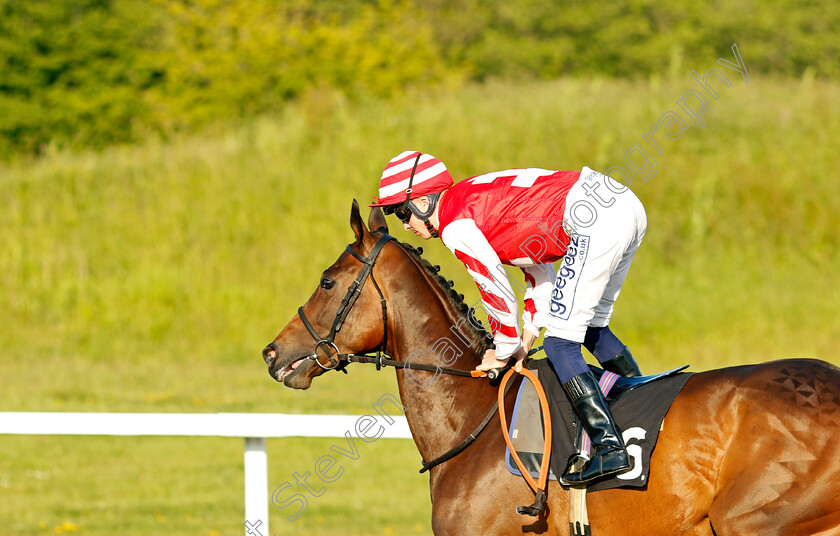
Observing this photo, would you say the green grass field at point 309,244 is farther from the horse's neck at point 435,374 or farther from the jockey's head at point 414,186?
the jockey's head at point 414,186

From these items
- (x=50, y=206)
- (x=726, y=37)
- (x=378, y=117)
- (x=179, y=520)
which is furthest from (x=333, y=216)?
(x=726, y=37)

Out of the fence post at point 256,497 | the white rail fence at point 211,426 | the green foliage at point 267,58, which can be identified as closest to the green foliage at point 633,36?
the green foliage at point 267,58

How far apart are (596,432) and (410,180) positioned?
4.24 feet

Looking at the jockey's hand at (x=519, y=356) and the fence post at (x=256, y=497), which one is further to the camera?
the fence post at (x=256, y=497)

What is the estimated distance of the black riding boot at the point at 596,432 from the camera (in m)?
3.31

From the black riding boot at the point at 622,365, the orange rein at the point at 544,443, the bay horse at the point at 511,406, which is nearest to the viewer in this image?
the bay horse at the point at 511,406

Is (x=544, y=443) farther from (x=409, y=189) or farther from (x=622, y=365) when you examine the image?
(x=409, y=189)

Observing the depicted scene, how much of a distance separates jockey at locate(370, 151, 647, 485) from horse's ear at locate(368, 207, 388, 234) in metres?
0.06

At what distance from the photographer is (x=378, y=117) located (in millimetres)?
18891

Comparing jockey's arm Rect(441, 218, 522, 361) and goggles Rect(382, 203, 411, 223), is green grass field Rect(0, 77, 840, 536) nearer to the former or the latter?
goggles Rect(382, 203, 411, 223)

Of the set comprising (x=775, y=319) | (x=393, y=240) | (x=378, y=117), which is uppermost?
(x=378, y=117)

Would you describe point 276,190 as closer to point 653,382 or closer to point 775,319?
point 775,319

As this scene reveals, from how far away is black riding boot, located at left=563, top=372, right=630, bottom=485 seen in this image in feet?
10.9

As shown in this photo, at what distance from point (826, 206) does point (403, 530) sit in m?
11.7
